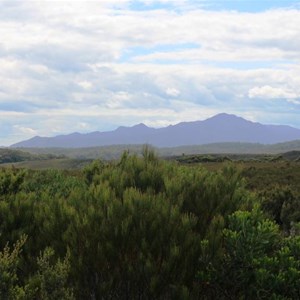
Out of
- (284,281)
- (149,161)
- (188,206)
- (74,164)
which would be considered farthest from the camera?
(74,164)

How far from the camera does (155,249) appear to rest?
746 cm

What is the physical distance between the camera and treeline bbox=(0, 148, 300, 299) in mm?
6770

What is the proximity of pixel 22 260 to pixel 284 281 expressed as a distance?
4.35 metres

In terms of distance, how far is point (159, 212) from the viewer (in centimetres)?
805

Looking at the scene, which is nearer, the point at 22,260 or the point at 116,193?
the point at 22,260

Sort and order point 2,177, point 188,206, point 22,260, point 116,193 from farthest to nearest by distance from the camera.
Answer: point 2,177 → point 116,193 → point 188,206 → point 22,260

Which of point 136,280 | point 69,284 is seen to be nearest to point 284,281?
point 136,280

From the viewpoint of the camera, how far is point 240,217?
23.5 feet

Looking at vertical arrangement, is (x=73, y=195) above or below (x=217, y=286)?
above

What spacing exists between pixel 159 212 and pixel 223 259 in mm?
1475

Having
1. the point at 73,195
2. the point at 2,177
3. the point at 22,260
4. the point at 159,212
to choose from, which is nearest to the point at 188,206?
the point at 159,212

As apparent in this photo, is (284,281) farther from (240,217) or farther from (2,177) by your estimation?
(2,177)

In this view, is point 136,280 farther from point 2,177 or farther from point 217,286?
point 2,177

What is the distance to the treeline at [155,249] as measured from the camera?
6.77m
